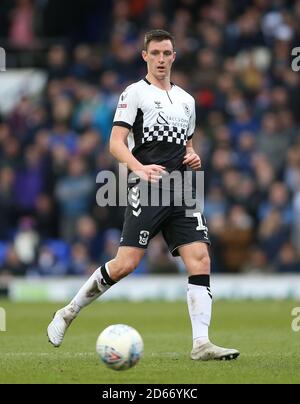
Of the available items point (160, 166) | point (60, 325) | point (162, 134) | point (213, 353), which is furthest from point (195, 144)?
point (213, 353)

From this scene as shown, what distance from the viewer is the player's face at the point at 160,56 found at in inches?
364

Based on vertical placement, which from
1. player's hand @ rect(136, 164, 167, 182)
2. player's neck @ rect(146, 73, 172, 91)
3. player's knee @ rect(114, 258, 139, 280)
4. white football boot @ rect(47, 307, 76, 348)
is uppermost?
player's neck @ rect(146, 73, 172, 91)

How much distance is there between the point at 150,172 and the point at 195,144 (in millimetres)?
10189

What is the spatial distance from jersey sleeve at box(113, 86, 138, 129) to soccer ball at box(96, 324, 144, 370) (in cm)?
193

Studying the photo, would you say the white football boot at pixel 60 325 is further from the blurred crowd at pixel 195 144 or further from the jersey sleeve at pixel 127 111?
the blurred crowd at pixel 195 144

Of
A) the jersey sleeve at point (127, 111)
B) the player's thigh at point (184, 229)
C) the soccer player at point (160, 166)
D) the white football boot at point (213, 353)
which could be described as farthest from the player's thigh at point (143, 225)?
the white football boot at point (213, 353)

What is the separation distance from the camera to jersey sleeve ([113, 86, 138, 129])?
364 inches

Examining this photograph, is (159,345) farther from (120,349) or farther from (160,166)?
(120,349)

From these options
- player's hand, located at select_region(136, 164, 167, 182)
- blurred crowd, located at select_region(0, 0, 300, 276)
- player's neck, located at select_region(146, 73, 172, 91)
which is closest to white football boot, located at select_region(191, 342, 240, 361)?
player's hand, located at select_region(136, 164, 167, 182)

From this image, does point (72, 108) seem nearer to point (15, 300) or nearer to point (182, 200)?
point (15, 300)

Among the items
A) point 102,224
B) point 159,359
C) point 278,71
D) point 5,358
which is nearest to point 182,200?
point 159,359

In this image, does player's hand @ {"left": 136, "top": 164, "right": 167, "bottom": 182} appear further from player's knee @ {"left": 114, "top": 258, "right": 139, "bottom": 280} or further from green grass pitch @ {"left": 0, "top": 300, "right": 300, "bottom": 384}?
green grass pitch @ {"left": 0, "top": 300, "right": 300, "bottom": 384}

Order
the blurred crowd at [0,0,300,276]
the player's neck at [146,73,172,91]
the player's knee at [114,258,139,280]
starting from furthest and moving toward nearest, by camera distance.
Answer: the blurred crowd at [0,0,300,276]
the player's neck at [146,73,172,91]
the player's knee at [114,258,139,280]

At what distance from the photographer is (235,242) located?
18.4 m
